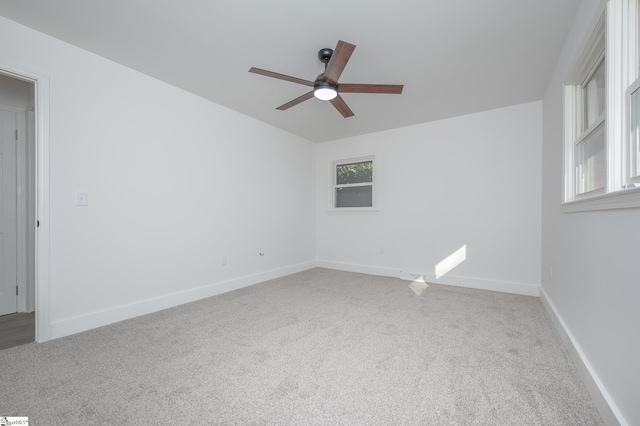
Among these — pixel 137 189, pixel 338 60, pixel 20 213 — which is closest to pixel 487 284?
pixel 338 60

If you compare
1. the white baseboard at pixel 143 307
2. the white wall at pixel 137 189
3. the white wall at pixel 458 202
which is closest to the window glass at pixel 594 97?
the white wall at pixel 458 202

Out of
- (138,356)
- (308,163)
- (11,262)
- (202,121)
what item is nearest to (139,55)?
(202,121)

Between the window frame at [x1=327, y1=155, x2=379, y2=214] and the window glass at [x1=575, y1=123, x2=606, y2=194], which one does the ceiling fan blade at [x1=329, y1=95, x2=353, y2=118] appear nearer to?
the window glass at [x1=575, y1=123, x2=606, y2=194]

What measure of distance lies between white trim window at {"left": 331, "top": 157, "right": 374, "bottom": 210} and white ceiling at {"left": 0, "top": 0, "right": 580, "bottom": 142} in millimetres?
Result: 1761

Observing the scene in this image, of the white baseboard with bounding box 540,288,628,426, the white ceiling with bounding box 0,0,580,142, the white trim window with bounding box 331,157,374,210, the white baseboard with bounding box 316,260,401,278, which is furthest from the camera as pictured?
the white trim window with bounding box 331,157,374,210

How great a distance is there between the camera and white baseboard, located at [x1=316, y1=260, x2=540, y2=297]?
3.40m

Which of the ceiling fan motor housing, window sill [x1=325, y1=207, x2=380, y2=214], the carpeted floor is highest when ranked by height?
the ceiling fan motor housing

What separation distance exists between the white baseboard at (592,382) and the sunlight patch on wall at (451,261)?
157 cm

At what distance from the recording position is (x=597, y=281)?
1.52 meters

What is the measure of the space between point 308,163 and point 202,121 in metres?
2.20

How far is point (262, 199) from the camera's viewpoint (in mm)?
4180

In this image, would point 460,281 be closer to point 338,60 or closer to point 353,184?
point 353,184

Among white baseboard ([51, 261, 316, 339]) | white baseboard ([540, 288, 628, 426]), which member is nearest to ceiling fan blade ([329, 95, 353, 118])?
white baseboard ([540, 288, 628, 426])

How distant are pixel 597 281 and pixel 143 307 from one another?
11.9ft
